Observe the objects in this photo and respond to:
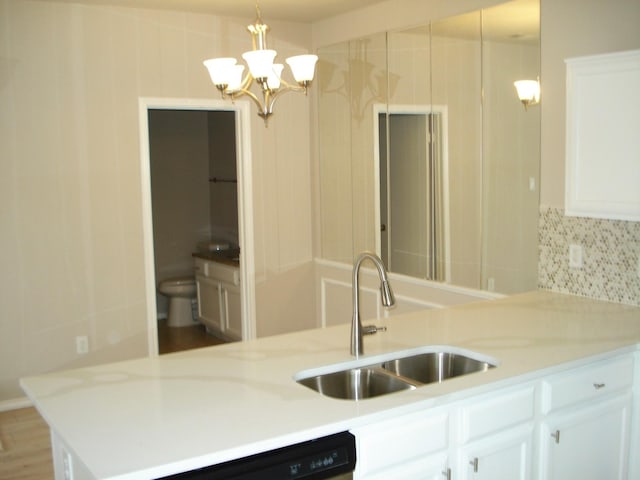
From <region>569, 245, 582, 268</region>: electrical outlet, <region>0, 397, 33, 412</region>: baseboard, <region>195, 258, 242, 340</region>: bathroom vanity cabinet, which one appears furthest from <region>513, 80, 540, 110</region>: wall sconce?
<region>0, 397, 33, 412</region>: baseboard

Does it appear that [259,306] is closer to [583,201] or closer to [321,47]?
[321,47]

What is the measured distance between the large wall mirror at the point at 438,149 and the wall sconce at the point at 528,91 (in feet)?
0.10

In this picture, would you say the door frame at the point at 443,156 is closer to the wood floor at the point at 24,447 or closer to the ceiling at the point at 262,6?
the ceiling at the point at 262,6

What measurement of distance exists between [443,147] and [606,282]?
4.59 ft

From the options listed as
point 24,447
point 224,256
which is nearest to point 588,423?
point 24,447

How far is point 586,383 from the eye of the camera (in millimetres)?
2666

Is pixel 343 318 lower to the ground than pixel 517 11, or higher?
lower

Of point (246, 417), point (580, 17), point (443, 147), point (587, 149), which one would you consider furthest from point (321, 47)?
point (246, 417)

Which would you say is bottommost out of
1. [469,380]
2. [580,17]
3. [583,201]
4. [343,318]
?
[343,318]

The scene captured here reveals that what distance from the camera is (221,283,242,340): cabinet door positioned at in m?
5.87

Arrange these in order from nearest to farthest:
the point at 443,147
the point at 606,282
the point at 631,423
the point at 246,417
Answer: the point at 246,417 → the point at 631,423 → the point at 606,282 → the point at 443,147

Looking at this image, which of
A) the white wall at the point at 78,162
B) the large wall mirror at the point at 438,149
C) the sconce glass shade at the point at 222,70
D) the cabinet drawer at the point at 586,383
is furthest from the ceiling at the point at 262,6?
the cabinet drawer at the point at 586,383

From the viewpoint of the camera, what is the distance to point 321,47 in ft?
18.2

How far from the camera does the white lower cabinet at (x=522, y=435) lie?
2145mm
